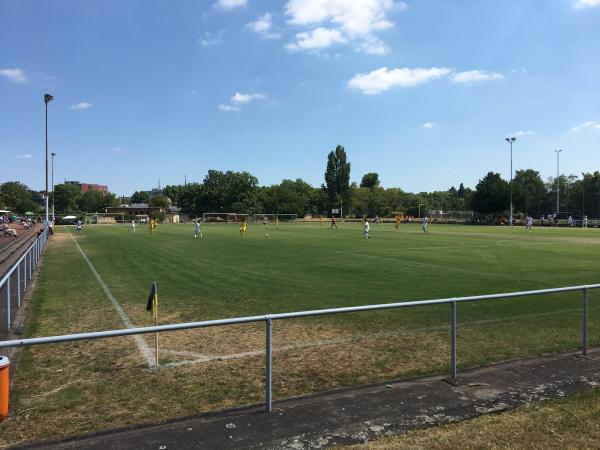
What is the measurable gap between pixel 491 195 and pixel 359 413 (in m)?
105

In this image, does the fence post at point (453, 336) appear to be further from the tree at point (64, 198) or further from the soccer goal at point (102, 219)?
the tree at point (64, 198)

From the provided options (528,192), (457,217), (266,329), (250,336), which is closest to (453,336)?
(266,329)

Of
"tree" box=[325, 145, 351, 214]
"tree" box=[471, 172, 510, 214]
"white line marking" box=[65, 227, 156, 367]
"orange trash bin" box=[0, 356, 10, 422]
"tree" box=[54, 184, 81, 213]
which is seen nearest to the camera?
"orange trash bin" box=[0, 356, 10, 422]

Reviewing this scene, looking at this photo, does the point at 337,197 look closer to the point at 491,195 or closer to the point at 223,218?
the point at 223,218

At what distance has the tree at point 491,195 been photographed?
10062 centimetres

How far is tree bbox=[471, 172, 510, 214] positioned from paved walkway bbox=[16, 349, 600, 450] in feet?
334

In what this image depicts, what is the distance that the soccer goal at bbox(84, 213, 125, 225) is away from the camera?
321ft

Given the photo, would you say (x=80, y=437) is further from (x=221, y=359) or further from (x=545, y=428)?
(x=545, y=428)

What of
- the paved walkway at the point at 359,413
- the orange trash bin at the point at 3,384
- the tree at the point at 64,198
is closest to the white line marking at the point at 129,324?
the paved walkway at the point at 359,413

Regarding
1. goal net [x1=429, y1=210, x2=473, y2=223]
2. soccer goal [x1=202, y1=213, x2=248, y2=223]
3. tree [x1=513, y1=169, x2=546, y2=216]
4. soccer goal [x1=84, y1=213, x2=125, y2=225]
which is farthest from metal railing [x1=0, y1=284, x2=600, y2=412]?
soccer goal [x1=202, y1=213, x2=248, y2=223]

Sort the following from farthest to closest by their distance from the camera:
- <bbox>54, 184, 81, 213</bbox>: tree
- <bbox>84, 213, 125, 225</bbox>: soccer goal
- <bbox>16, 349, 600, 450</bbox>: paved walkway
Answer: <bbox>54, 184, 81, 213</bbox>: tree → <bbox>84, 213, 125, 225</bbox>: soccer goal → <bbox>16, 349, 600, 450</bbox>: paved walkway

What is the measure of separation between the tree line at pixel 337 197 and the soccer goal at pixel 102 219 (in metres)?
29.5

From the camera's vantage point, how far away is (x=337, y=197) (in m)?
132

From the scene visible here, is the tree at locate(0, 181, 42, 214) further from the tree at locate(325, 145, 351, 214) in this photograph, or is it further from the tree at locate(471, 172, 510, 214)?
the tree at locate(471, 172, 510, 214)
